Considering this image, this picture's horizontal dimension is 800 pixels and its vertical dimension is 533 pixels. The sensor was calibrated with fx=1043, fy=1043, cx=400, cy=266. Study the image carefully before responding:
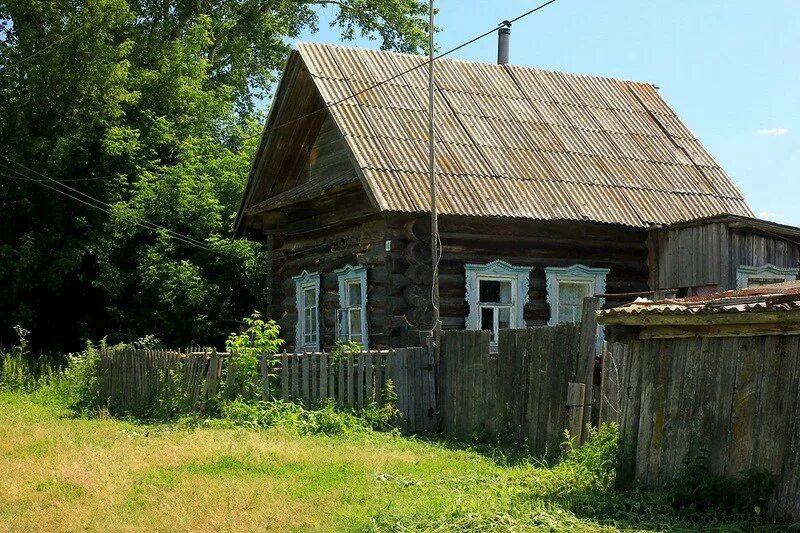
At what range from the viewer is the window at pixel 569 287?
18078 mm

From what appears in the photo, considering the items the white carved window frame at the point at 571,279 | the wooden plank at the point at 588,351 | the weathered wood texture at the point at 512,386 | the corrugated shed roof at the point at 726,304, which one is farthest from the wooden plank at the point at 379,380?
the corrugated shed roof at the point at 726,304

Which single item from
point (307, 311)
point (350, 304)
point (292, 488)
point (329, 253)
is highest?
point (329, 253)

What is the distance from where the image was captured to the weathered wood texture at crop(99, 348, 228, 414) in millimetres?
15078

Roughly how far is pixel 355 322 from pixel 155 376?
3.65 metres

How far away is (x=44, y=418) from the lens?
1602cm

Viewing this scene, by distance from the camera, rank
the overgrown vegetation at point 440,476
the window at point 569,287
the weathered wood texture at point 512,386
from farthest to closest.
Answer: the window at point 569,287
the weathered wood texture at point 512,386
the overgrown vegetation at point 440,476

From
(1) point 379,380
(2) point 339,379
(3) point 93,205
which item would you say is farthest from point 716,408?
(3) point 93,205

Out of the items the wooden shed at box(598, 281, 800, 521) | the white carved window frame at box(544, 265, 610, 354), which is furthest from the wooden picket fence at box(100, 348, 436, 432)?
the wooden shed at box(598, 281, 800, 521)

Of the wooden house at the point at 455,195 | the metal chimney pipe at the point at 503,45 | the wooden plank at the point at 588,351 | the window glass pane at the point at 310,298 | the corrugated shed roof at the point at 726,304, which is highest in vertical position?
the metal chimney pipe at the point at 503,45

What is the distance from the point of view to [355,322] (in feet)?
59.9

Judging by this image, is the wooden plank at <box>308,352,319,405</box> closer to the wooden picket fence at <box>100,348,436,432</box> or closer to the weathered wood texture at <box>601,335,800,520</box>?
the wooden picket fence at <box>100,348,436,432</box>

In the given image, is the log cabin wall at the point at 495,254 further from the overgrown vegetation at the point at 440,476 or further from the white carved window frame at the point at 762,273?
the white carved window frame at the point at 762,273

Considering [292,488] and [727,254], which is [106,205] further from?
[292,488]

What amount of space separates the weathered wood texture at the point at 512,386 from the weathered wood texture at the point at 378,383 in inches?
8.8
